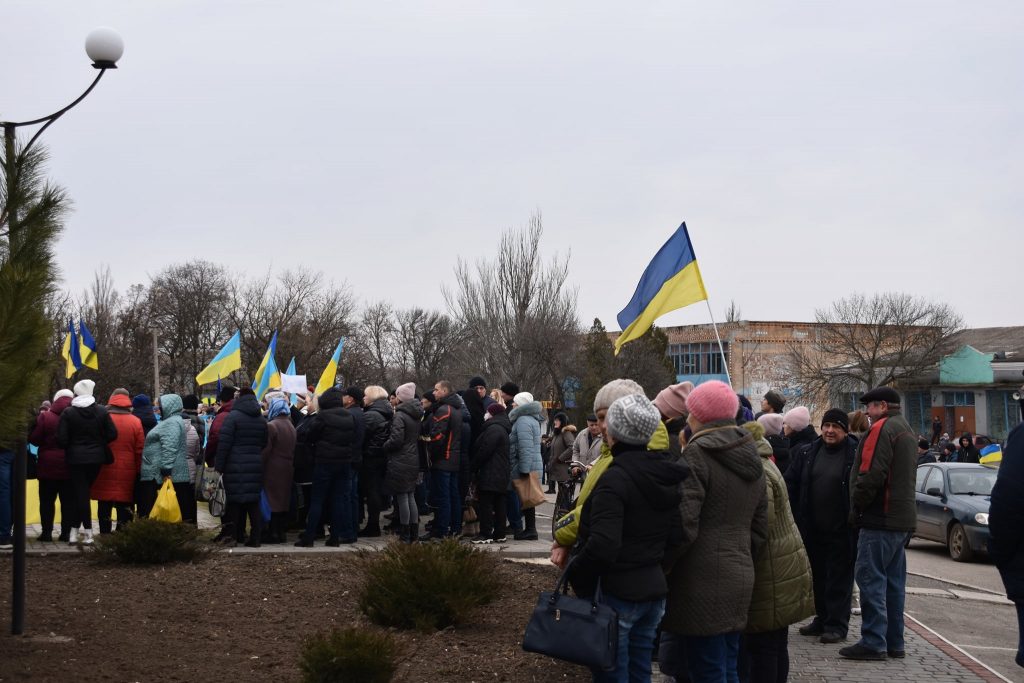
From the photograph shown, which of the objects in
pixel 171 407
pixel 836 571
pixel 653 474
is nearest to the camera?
pixel 653 474

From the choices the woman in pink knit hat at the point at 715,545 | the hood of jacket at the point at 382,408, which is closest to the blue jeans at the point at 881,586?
the woman in pink knit hat at the point at 715,545

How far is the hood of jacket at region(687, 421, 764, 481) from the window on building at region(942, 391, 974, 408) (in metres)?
56.4

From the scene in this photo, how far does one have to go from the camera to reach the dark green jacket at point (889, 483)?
27.9 ft

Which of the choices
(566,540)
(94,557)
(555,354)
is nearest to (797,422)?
(566,540)

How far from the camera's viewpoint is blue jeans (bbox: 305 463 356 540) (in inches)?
517

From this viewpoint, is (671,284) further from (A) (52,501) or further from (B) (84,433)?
(A) (52,501)

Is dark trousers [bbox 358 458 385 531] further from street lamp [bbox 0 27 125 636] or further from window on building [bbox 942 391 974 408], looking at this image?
window on building [bbox 942 391 974 408]

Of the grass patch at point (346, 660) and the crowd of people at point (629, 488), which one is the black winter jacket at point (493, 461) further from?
the grass patch at point (346, 660)

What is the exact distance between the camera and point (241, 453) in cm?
1290

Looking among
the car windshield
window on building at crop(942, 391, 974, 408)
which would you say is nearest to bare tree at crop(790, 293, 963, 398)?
window on building at crop(942, 391, 974, 408)

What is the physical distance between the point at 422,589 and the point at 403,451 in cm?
494

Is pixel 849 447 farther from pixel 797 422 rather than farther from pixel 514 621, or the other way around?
pixel 514 621

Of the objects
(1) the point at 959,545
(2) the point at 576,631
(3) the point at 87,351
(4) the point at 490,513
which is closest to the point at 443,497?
(4) the point at 490,513

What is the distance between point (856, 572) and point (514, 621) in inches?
107
